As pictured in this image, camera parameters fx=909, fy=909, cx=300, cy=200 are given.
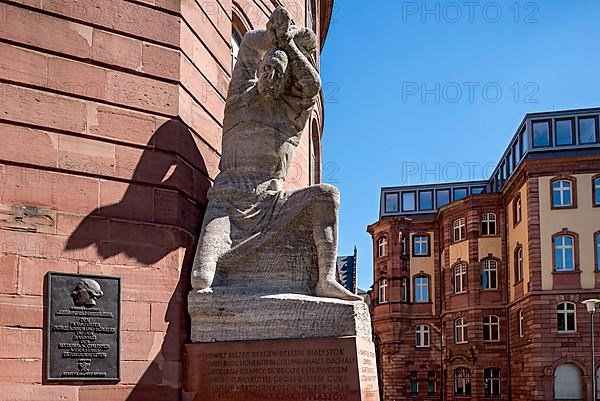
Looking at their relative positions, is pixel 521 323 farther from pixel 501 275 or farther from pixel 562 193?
pixel 562 193

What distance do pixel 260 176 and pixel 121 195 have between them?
1589mm

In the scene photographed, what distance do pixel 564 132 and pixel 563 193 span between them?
5.23m

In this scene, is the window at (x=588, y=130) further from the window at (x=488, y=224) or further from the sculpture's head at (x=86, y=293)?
the sculpture's head at (x=86, y=293)

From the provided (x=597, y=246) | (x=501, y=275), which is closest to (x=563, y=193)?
(x=597, y=246)

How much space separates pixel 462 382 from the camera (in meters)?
65.4

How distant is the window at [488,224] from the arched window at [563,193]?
10.2 metres

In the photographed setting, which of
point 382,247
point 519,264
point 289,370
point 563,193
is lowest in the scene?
point 289,370

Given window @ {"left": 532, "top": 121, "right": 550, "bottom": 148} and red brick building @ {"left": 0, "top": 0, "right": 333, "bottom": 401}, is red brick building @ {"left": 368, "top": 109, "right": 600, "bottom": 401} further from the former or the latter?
red brick building @ {"left": 0, "top": 0, "right": 333, "bottom": 401}

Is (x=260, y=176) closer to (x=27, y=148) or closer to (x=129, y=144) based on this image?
(x=129, y=144)

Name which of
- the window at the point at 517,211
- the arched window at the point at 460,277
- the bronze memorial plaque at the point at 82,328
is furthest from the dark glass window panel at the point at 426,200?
the bronze memorial plaque at the point at 82,328

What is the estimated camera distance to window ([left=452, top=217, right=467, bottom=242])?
2621 inches

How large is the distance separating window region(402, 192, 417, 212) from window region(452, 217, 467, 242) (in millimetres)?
13915

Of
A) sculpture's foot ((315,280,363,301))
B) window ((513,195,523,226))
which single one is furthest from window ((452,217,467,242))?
sculpture's foot ((315,280,363,301))

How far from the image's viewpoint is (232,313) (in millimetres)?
9578
